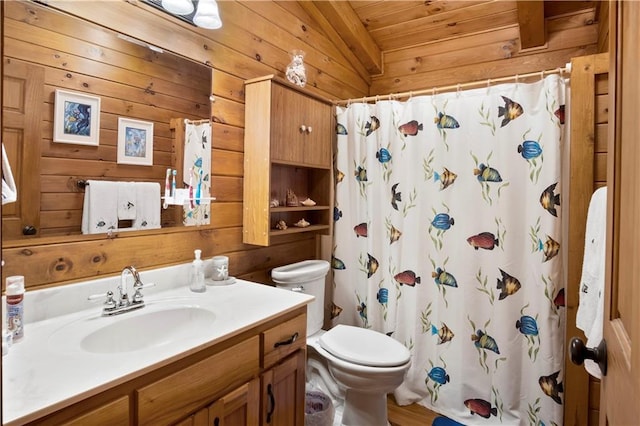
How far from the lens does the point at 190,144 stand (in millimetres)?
1691

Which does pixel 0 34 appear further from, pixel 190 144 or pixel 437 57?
pixel 437 57

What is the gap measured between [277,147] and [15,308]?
124cm

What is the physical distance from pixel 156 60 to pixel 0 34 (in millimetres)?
1220

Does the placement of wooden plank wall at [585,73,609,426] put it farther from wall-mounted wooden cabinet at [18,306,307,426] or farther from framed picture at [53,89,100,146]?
framed picture at [53,89,100,146]

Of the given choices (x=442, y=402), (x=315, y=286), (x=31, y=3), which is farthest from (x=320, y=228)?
(x=31, y=3)

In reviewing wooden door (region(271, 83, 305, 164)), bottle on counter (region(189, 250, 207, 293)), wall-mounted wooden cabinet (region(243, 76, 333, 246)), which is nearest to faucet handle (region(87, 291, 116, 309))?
bottle on counter (region(189, 250, 207, 293))

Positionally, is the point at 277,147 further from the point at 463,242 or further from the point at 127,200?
the point at 463,242

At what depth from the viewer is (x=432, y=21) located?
2604 millimetres

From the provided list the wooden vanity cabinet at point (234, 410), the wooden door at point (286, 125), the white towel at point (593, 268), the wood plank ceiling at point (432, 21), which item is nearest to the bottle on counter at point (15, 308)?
the wooden vanity cabinet at point (234, 410)

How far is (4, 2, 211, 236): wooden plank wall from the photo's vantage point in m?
1.24

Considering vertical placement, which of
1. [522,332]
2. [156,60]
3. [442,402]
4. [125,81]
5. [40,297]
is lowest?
[442,402]

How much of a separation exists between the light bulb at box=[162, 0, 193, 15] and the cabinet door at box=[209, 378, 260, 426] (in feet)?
4.98

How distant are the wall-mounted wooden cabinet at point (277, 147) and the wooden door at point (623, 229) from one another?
1.39 m

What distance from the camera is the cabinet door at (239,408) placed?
1.15 m
